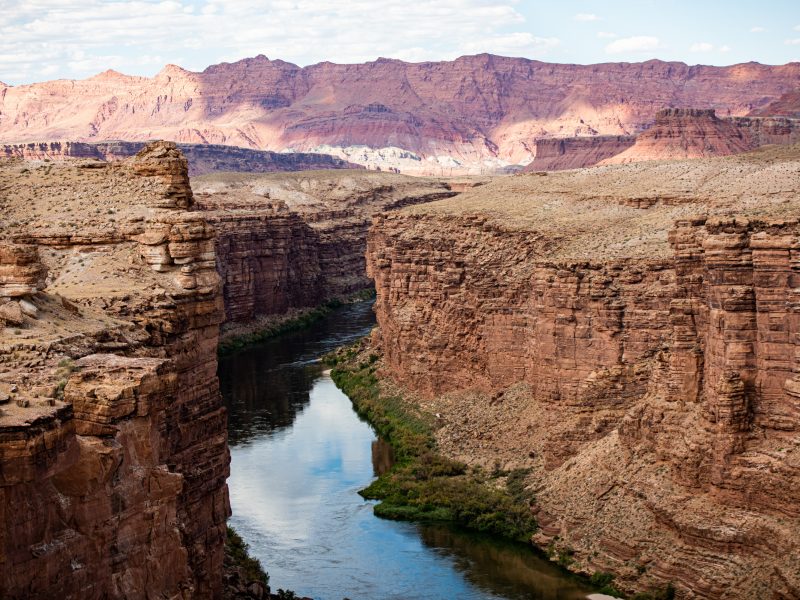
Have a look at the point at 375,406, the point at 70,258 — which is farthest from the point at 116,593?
the point at 375,406

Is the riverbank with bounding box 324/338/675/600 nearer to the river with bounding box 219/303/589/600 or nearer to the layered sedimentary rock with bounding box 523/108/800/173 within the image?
the river with bounding box 219/303/589/600

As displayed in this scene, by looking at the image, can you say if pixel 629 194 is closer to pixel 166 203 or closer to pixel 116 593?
pixel 166 203

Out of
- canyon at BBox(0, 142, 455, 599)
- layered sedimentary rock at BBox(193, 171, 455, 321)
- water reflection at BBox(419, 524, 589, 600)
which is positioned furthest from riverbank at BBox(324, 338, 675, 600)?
layered sedimentary rock at BBox(193, 171, 455, 321)

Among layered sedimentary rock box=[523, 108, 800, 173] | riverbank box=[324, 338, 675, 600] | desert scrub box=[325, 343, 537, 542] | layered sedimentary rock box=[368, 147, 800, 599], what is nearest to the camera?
layered sedimentary rock box=[368, 147, 800, 599]

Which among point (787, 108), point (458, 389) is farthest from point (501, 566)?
point (787, 108)

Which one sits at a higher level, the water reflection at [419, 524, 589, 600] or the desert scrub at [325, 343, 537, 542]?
the desert scrub at [325, 343, 537, 542]

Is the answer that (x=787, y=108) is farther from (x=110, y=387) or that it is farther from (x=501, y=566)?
(x=110, y=387)

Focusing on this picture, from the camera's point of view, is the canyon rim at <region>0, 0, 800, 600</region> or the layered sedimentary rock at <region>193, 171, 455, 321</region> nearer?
the canyon rim at <region>0, 0, 800, 600</region>

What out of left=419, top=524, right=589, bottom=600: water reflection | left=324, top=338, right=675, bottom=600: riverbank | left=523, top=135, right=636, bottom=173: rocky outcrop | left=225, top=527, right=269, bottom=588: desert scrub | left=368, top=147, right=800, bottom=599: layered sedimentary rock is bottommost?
left=419, top=524, right=589, bottom=600: water reflection
